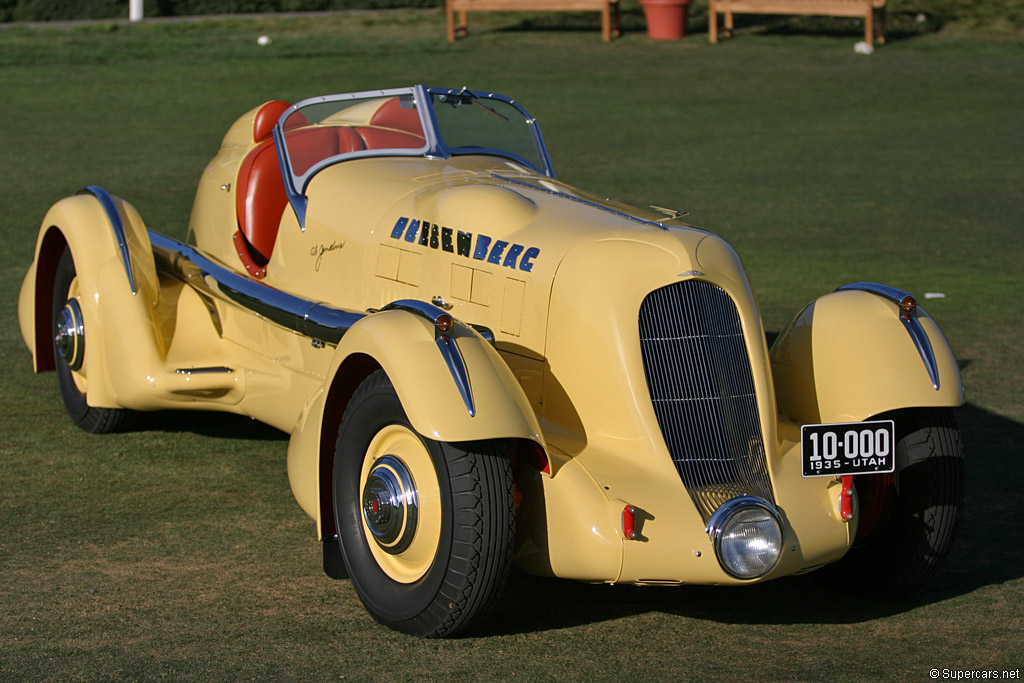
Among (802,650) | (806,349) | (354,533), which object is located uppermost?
(806,349)

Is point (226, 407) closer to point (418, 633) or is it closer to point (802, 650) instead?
point (418, 633)

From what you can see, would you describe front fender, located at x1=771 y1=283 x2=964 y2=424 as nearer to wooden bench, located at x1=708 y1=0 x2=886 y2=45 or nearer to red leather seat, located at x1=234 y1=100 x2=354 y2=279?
red leather seat, located at x1=234 y1=100 x2=354 y2=279

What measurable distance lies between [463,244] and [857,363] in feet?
5.10

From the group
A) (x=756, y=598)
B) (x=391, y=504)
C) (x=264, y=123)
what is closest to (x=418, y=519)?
(x=391, y=504)

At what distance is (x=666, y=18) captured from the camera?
21.5 meters

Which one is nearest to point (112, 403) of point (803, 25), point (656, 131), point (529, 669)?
point (529, 669)

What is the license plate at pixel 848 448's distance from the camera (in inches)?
167

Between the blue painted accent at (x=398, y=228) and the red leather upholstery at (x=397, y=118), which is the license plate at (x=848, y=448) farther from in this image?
the red leather upholstery at (x=397, y=118)

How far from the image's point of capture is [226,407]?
6184 millimetres

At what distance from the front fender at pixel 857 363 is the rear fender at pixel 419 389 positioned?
49.5 inches

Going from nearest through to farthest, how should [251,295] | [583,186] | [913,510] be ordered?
[913,510] < [251,295] < [583,186]

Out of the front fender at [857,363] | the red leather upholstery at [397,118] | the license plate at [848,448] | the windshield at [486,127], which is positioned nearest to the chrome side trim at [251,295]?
the red leather upholstery at [397,118]

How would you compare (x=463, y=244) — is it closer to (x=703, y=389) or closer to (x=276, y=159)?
(x=703, y=389)

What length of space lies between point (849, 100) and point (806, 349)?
13.3 meters
